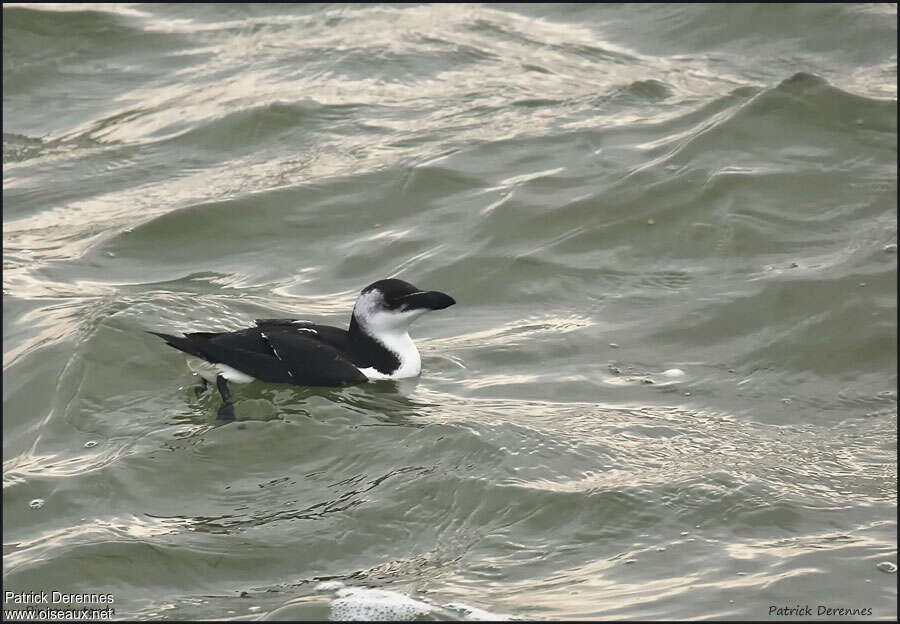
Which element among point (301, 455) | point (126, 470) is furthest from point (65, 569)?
point (301, 455)

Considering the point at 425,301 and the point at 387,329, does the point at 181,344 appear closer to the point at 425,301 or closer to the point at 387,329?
the point at 387,329

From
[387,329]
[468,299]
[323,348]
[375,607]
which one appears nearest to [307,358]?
[323,348]

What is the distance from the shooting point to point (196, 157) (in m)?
12.6

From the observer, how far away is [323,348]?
849cm

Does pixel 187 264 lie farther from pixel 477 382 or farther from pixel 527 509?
pixel 527 509

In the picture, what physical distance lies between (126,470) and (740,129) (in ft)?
22.5

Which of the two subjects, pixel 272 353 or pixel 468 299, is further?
pixel 468 299

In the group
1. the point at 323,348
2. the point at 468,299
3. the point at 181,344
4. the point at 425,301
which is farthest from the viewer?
the point at 468,299

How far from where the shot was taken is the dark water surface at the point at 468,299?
21.7ft
